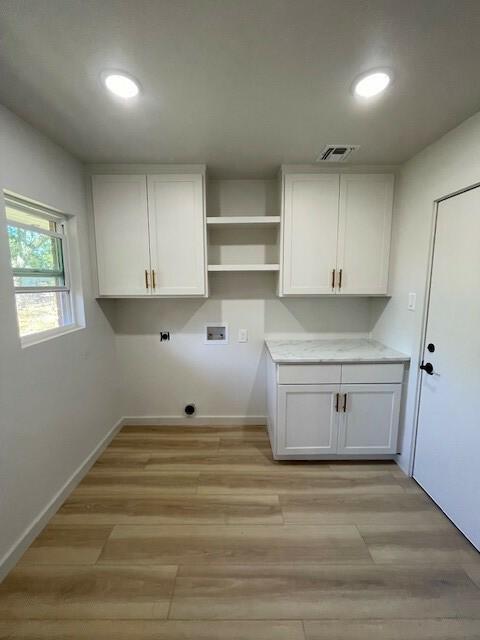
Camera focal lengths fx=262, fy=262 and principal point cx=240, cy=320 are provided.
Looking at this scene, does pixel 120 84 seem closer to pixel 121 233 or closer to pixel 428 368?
pixel 121 233

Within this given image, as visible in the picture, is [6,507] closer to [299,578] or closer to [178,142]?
[299,578]

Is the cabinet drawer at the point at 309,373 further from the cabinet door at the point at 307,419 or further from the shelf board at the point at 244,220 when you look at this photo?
the shelf board at the point at 244,220

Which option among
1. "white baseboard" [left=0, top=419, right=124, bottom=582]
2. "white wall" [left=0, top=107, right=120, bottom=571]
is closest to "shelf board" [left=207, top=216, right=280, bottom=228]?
"white wall" [left=0, top=107, right=120, bottom=571]

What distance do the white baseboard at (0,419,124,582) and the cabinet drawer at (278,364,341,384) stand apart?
171cm

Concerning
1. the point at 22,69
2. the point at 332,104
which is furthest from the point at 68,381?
the point at 332,104

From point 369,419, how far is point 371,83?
87.2 inches

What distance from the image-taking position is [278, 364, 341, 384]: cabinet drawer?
6.97ft

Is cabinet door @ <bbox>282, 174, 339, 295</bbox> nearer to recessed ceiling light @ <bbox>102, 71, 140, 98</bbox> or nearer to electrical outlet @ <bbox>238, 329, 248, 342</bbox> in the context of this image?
electrical outlet @ <bbox>238, 329, 248, 342</bbox>

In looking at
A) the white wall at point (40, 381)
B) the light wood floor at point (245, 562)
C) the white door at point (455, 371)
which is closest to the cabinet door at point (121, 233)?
the white wall at point (40, 381)

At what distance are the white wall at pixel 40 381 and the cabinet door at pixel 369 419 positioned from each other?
2110 millimetres

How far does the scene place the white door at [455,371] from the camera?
60.6 inches

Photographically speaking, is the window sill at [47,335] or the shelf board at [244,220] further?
the shelf board at [244,220]

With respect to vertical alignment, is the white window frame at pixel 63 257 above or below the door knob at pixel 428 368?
above

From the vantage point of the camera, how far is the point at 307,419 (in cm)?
219
